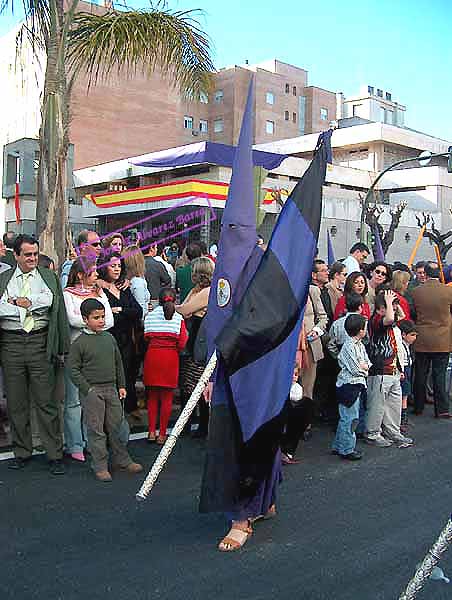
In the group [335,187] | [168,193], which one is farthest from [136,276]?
[335,187]

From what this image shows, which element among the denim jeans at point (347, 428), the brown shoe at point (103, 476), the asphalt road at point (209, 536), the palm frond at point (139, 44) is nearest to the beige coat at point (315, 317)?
the denim jeans at point (347, 428)

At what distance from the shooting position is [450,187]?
47719 millimetres

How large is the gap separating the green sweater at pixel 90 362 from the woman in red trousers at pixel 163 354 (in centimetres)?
88

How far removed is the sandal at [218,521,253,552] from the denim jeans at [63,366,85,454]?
2.20 m

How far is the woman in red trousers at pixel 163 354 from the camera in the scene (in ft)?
21.4

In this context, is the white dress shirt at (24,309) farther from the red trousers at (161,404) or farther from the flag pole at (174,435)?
the flag pole at (174,435)

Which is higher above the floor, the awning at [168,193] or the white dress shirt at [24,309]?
the awning at [168,193]

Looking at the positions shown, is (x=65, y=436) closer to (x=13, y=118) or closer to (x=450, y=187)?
(x=13, y=118)

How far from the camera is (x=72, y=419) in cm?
603

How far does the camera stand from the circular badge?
4434 mm

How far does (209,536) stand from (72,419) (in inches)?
83.0

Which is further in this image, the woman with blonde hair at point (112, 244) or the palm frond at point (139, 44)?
the palm frond at point (139, 44)

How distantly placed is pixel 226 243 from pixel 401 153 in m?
51.2

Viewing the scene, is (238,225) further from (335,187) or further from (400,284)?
(335,187)
